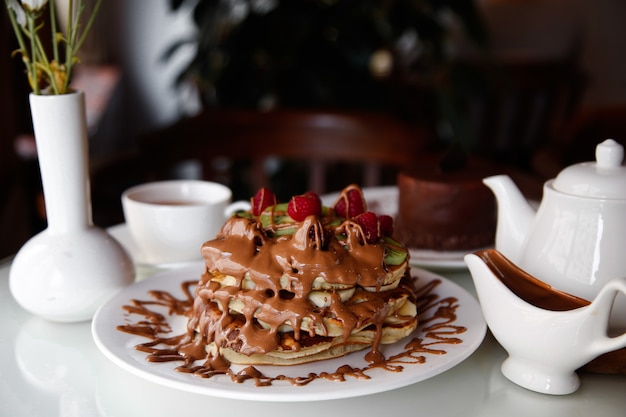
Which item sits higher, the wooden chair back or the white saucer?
the wooden chair back

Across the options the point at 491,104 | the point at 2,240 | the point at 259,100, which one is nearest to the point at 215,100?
the point at 259,100

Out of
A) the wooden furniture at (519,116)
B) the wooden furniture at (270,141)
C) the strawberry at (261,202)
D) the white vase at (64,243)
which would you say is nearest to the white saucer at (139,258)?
the white vase at (64,243)

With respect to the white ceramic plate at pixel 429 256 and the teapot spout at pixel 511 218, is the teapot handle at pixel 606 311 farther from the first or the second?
the white ceramic plate at pixel 429 256

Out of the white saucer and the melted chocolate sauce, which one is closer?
the melted chocolate sauce

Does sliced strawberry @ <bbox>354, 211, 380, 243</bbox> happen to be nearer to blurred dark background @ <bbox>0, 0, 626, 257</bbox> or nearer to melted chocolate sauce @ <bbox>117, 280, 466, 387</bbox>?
melted chocolate sauce @ <bbox>117, 280, 466, 387</bbox>

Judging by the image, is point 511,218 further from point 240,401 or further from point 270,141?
point 270,141

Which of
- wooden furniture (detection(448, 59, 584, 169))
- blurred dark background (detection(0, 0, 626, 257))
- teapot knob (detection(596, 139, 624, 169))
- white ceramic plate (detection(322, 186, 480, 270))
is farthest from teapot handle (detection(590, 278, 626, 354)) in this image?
wooden furniture (detection(448, 59, 584, 169))
